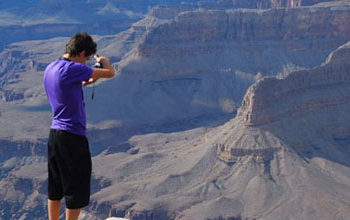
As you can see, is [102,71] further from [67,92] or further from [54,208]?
[54,208]

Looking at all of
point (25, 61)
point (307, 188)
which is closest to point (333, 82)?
point (307, 188)

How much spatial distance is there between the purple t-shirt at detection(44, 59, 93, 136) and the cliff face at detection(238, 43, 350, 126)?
52332mm

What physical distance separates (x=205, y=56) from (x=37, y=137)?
1320 inches

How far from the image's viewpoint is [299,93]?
232 feet

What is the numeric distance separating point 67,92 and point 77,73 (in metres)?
0.45

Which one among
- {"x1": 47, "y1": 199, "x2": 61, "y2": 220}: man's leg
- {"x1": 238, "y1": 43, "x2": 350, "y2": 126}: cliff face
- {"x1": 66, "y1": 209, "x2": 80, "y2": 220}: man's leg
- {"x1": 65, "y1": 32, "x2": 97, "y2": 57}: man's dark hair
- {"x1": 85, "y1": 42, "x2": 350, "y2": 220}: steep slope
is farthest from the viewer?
{"x1": 238, "y1": 43, "x2": 350, "y2": 126}: cliff face

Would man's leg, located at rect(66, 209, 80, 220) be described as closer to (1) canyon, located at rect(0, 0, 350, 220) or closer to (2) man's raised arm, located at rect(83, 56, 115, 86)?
(2) man's raised arm, located at rect(83, 56, 115, 86)

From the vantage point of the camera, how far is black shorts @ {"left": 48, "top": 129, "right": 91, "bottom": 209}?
46.5ft

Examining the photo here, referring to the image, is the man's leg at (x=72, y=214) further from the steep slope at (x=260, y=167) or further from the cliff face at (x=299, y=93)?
the cliff face at (x=299, y=93)

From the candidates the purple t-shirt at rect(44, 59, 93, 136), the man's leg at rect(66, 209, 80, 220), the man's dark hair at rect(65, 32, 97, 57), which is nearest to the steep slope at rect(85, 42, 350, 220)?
the man's leg at rect(66, 209, 80, 220)

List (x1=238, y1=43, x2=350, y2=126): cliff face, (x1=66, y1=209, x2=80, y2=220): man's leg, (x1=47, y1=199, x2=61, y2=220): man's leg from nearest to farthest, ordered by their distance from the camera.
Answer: (x1=66, y1=209, x2=80, y2=220): man's leg, (x1=47, y1=199, x2=61, y2=220): man's leg, (x1=238, y1=43, x2=350, y2=126): cliff face

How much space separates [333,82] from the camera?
7469 cm

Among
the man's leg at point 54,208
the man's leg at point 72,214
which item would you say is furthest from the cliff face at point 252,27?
the man's leg at point 72,214

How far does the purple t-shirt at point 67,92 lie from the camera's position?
548 inches
